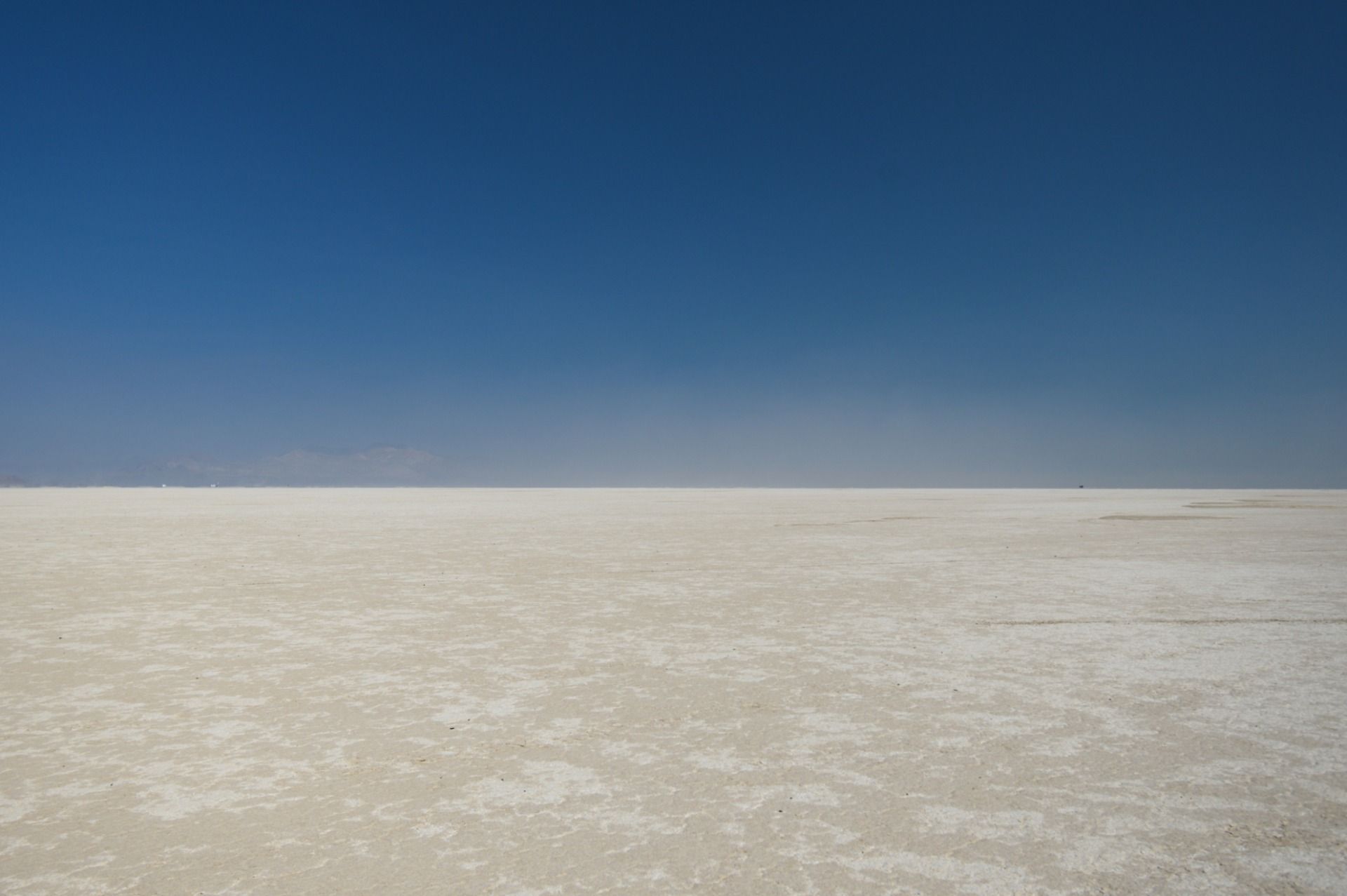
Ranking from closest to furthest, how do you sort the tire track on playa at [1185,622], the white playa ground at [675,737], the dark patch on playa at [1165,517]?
1. the white playa ground at [675,737]
2. the tire track on playa at [1185,622]
3. the dark patch on playa at [1165,517]

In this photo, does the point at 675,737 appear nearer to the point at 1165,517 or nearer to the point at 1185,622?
the point at 1185,622

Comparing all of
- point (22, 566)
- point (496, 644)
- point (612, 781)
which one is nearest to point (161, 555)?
point (22, 566)

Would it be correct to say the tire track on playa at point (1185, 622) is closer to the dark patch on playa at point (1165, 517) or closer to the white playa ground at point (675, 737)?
the white playa ground at point (675, 737)

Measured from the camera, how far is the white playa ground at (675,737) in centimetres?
224

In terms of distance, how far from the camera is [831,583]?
7949mm

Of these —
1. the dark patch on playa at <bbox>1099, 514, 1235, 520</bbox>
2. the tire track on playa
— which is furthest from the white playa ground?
the dark patch on playa at <bbox>1099, 514, 1235, 520</bbox>

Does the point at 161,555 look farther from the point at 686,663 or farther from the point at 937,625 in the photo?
the point at 937,625

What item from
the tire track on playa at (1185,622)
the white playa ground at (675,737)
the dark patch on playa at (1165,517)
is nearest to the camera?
the white playa ground at (675,737)

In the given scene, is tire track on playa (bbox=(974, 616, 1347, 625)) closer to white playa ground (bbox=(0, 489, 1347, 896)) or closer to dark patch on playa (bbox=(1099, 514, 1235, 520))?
white playa ground (bbox=(0, 489, 1347, 896))

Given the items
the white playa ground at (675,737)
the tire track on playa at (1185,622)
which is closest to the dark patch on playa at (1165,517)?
the white playa ground at (675,737)

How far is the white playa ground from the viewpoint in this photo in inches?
88.0

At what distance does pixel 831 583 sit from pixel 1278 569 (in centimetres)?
535

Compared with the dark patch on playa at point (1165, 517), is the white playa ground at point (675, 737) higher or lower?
lower

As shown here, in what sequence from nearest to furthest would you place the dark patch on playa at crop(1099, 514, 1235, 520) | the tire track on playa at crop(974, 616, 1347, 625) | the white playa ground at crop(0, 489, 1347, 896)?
the white playa ground at crop(0, 489, 1347, 896) < the tire track on playa at crop(974, 616, 1347, 625) < the dark patch on playa at crop(1099, 514, 1235, 520)
